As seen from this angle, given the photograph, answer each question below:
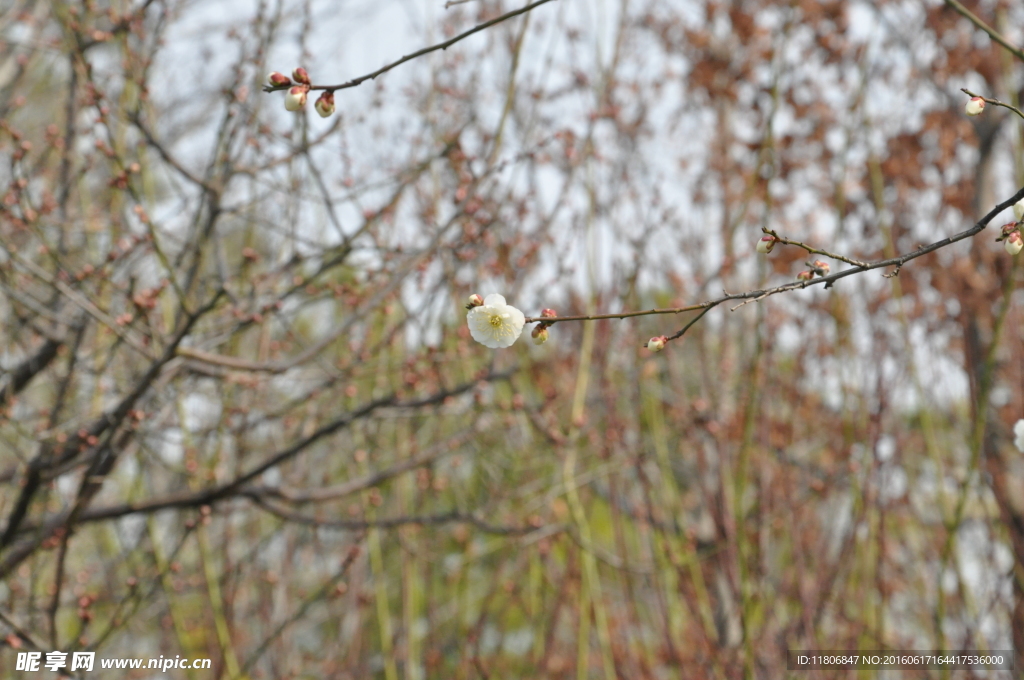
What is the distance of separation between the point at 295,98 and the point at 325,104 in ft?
0.18

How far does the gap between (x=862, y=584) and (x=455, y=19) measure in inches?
129

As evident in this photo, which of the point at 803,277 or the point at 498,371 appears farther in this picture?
the point at 498,371

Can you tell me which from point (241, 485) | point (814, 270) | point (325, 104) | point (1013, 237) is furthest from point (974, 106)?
point (241, 485)

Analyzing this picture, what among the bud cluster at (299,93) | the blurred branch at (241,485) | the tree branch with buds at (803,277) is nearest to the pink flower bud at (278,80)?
the bud cluster at (299,93)

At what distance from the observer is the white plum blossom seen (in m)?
1.43

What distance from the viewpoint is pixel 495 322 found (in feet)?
5.03

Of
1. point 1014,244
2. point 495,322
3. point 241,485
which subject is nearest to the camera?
point 1014,244

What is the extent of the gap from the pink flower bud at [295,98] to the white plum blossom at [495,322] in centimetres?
46

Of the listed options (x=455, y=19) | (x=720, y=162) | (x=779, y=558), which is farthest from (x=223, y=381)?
(x=720, y=162)

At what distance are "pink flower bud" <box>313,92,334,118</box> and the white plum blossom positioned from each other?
43 centimetres

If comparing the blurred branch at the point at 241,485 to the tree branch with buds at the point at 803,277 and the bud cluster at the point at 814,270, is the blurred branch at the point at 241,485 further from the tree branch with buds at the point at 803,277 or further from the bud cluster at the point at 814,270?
the bud cluster at the point at 814,270

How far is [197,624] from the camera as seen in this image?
448 cm

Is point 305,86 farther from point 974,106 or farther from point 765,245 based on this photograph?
point 974,106

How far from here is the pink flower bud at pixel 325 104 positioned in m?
1.44
